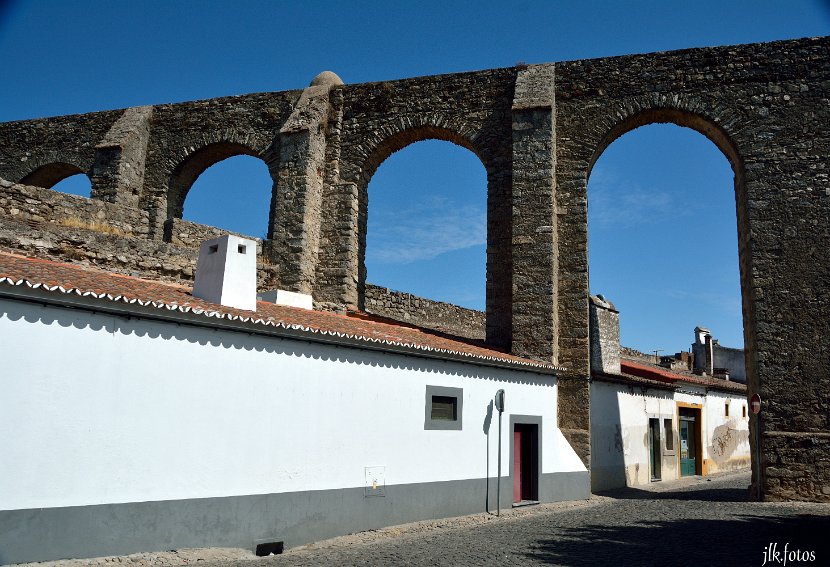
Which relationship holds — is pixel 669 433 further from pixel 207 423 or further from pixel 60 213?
pixel 60 213

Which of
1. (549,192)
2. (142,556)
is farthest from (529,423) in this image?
(142,556)

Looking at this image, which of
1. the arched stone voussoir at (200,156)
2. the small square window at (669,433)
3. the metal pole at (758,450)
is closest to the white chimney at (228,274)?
the arched stone voussoir at (200,156)

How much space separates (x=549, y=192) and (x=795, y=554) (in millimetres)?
8548

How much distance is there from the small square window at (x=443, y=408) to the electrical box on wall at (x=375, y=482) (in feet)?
3.53

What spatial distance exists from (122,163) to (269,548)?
12096mm

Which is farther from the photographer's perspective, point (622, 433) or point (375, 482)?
point (622, 433)

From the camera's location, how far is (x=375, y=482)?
8945 mm

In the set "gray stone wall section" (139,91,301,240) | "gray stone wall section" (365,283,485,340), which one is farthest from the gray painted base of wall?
"gray stone wall section" (139,91,301,240)

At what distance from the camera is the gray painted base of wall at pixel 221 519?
579 centimetres

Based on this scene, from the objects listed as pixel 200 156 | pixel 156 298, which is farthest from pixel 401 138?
pixel 156 298

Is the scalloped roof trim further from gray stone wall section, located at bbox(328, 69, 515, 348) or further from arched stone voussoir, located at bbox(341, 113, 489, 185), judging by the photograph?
arched stone voussoir, located at bbox(341, 113, 489, 185)

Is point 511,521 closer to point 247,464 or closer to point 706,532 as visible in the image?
point 706,532

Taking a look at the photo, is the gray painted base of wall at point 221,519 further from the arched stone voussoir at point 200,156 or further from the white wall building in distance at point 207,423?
the arched stone voussoir at point 200,156

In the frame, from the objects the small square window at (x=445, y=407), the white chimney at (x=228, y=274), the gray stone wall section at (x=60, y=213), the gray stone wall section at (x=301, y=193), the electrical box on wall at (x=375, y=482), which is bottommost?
the electrical box on wall at (x=375, y=482)
